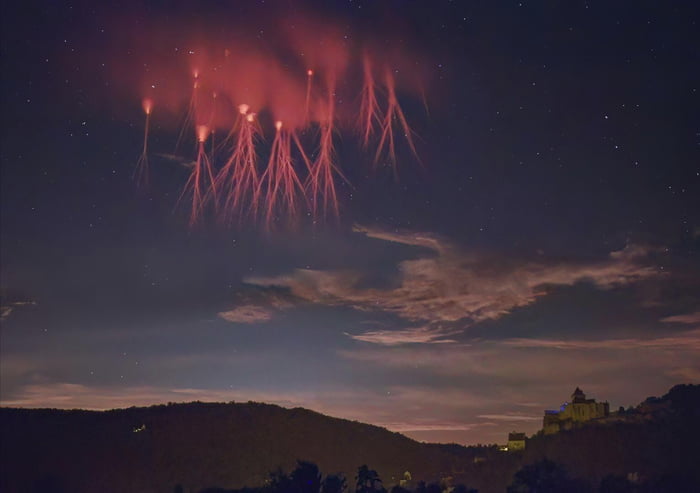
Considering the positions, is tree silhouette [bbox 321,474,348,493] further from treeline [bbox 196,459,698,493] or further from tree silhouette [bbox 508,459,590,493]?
tree silhouette [bbox 508,459,590,493]

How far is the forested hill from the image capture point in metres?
141

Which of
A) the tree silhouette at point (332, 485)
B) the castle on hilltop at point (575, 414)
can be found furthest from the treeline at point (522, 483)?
the castle on hilltop at point (575, 414)

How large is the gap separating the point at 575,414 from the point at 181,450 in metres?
83.9

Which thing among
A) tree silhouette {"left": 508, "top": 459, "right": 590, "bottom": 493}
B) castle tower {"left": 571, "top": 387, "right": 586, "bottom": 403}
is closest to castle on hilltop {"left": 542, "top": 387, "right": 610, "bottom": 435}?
castle tower {"left": 571, "top": 387, "right": 586, "bottom": 403}

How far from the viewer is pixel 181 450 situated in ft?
525

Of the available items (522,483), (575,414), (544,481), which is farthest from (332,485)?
(575,414)

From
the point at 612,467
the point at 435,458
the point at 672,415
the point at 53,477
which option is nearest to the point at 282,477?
the point at 612,467

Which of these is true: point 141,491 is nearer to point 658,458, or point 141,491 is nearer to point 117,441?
point 117,441

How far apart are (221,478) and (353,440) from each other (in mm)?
36258

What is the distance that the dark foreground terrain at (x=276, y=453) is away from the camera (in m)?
115

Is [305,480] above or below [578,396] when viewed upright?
below

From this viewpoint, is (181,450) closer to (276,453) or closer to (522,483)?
(276,453)

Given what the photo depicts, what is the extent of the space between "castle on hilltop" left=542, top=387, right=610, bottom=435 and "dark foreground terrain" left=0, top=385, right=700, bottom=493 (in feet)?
10.1

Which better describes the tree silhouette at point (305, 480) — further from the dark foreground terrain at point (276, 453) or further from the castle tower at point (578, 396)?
the castle tower at point (578, 396)
